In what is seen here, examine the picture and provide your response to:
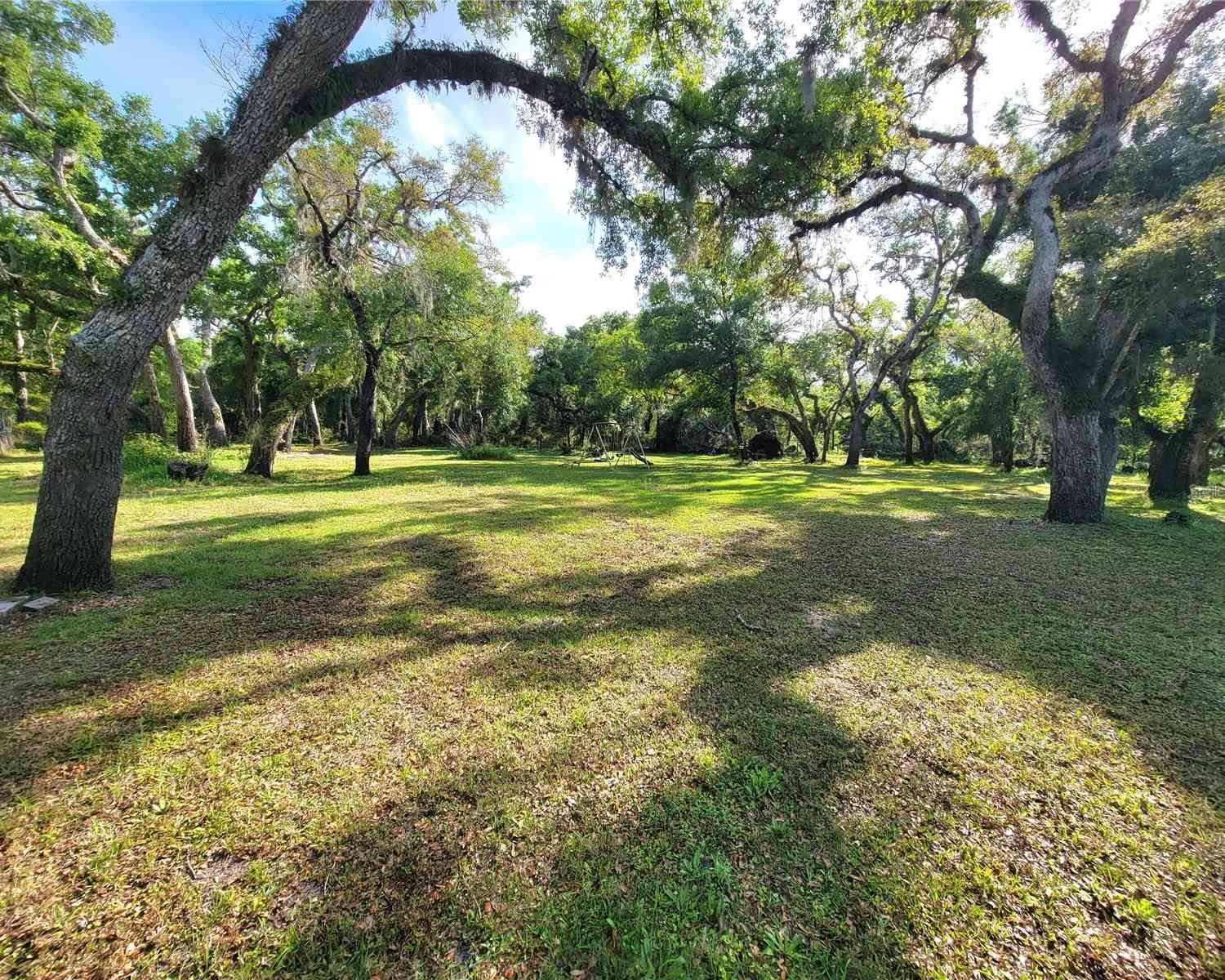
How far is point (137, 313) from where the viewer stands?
3.34 m

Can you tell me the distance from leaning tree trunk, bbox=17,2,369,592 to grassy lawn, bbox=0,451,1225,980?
1.46ft

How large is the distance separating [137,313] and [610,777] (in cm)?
457

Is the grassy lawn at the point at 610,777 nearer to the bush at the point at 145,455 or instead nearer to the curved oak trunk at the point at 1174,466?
the bush at the point at 145,455

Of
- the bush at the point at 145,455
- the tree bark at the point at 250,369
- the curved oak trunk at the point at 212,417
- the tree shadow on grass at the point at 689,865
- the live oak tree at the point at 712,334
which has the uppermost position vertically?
the live oak tree at the point at 712,334

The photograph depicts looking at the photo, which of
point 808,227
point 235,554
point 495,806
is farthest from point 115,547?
point 808,227

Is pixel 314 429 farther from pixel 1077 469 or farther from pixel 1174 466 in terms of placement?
pixel 1174 466

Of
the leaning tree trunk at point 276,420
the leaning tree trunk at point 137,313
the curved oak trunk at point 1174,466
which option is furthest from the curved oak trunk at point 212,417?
the curved oak trunk at point 1174,466

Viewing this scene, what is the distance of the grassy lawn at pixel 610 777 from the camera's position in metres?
1.29

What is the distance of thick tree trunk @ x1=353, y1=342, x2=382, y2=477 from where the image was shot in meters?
11.4

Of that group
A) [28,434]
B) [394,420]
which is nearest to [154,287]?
[28,434]

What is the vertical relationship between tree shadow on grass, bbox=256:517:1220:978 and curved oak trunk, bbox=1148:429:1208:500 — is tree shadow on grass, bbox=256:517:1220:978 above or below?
below

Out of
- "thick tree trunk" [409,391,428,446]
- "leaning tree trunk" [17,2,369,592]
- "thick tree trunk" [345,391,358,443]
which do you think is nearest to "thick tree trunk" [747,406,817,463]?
"leaning tree trunk" [17,2,369,592]

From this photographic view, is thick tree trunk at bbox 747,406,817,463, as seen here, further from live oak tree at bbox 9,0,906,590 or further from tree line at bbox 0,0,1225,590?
live oak tree at bbox 9,0,906,590

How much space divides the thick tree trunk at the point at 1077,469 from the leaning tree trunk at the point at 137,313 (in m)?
9.92
